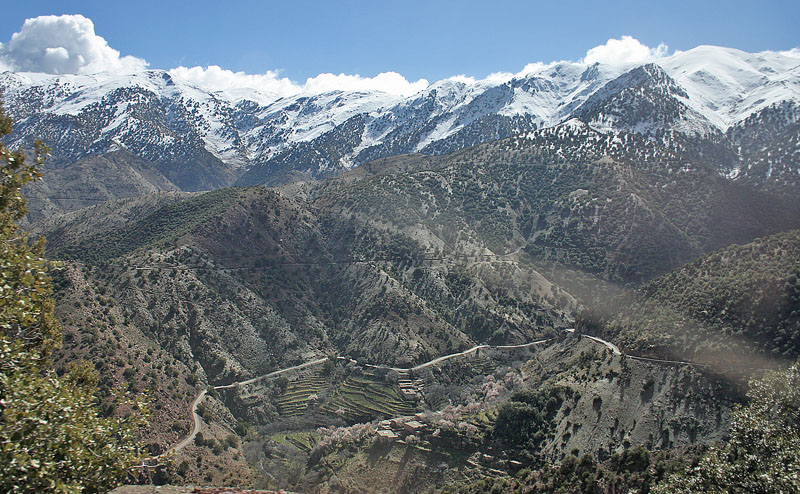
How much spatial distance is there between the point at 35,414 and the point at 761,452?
2956cm

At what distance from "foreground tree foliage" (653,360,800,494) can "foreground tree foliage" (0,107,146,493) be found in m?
24.5

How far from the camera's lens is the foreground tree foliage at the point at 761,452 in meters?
20.2

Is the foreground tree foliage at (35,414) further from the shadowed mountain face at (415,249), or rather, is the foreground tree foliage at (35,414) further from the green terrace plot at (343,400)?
the shadowed mountain face at (415,249)

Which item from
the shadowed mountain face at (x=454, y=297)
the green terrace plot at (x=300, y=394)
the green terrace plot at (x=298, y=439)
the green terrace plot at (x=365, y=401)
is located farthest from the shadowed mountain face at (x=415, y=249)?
Answer: the green terrace plot at (x=298, y=439)

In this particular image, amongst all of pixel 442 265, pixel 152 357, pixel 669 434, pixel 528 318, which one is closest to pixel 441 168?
pixel 442 265

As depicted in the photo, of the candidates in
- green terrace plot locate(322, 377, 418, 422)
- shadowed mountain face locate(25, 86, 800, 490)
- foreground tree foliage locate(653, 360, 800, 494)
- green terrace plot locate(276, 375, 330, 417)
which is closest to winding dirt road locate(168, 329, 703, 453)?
shadowed mountain face locate(25, 86, 800, 490)

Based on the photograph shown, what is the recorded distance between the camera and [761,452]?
23078 mm

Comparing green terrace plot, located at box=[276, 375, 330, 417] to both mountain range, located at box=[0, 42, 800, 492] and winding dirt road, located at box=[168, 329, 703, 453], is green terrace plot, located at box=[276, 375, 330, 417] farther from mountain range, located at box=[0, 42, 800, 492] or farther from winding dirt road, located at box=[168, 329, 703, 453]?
winding dirt road, located at box=[168, 329, 703, 453]

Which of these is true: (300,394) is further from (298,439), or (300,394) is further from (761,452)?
(761,452)

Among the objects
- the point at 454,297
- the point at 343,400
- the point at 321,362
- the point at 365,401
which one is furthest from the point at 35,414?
the point at 454,297

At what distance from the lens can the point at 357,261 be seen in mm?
109562

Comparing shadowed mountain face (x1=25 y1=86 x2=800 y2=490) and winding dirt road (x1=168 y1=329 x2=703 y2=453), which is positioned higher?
shadowed mountain face (x1=25 y1=86 x2=800 y2=490)

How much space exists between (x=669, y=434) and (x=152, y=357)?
209 feet

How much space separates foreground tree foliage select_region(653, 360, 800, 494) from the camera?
20.2m
